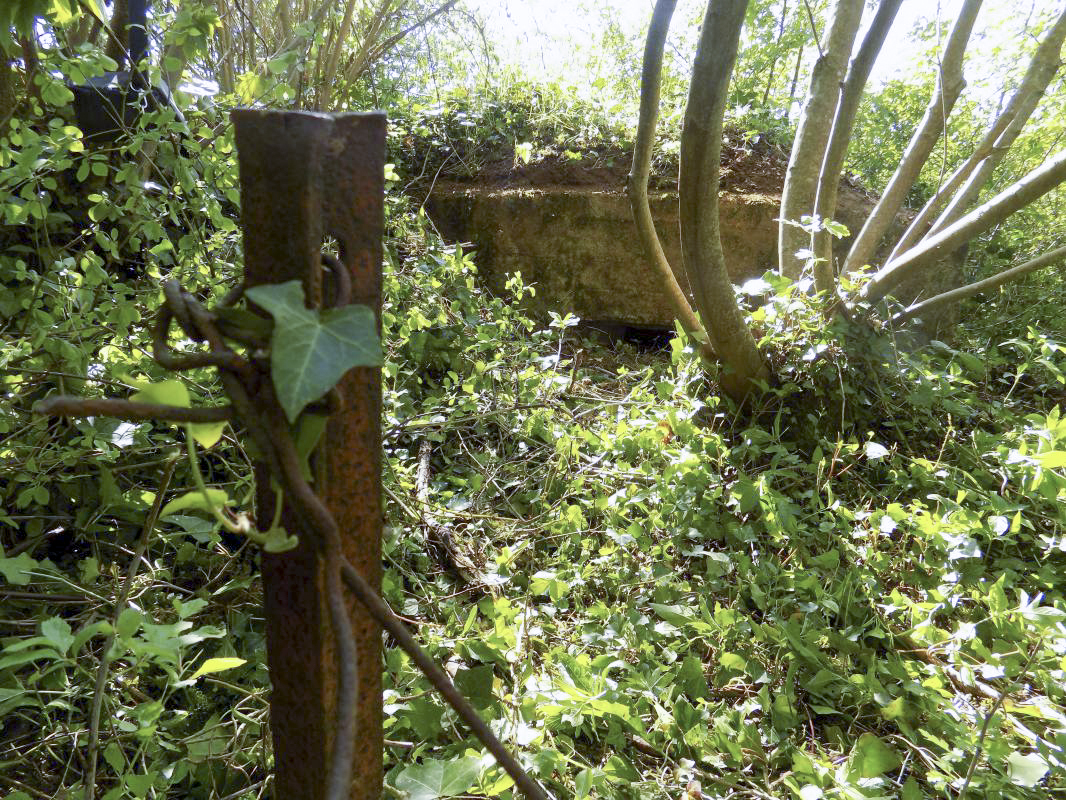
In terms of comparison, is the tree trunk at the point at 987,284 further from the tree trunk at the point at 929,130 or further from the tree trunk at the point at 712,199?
the tree trunk at the point at 712,199

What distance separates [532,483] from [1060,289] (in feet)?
13.0

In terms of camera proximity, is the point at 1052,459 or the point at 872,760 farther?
the point at 1052,459

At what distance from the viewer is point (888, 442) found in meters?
2.64

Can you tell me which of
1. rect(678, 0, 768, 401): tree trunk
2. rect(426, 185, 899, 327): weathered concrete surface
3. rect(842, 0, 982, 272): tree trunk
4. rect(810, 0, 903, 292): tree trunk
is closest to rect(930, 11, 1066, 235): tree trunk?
rect(842, 0, 982, 272): tree trunk

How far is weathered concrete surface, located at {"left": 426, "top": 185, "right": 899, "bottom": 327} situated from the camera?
13.2ft

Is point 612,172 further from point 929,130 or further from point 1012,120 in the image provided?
A: point 1012,120

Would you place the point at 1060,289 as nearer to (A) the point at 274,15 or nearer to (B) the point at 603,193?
(B) the point at 603,193

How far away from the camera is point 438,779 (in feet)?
3.09

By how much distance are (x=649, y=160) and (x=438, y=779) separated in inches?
93.8

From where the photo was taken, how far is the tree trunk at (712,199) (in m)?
2.07

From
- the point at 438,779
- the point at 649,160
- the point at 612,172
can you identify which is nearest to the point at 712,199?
the point at 649,160

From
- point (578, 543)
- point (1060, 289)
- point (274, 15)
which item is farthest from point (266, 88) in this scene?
point (1060, 289)

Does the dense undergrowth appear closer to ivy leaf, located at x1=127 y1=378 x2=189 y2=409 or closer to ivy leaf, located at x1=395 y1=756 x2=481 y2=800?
ivy leaf, located at x1=395 y1=756 x2=481 y2=800

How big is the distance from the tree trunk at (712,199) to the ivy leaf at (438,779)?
6.70 ft
